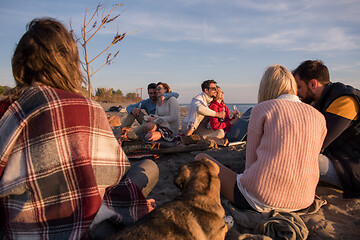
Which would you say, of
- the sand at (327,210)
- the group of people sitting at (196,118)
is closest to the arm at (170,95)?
the group of people sitting at (196,118)

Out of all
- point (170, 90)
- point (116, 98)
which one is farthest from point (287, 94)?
point (116, 98)

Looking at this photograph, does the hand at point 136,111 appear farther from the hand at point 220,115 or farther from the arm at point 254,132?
the arm at point 254,132

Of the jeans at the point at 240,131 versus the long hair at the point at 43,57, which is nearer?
the long hair at the point at 43,57

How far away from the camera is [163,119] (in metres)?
6.70

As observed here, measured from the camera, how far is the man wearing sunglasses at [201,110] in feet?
20.9

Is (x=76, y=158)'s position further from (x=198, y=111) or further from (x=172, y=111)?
(x=172, y=111)

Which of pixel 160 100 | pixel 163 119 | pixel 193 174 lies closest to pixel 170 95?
pixel 160 100

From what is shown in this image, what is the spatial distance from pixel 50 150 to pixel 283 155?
2.12m

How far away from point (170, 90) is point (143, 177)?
5.31 m

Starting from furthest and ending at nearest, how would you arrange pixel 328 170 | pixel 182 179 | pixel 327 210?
pixel 328 170 < pixel 327 210 < pixel 182 179

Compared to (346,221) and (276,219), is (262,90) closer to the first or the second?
(276,219)

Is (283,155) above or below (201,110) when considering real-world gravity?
below

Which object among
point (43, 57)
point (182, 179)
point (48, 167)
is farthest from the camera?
point (182, 179)

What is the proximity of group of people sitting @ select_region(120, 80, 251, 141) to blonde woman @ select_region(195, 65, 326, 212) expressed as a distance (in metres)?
3.49
